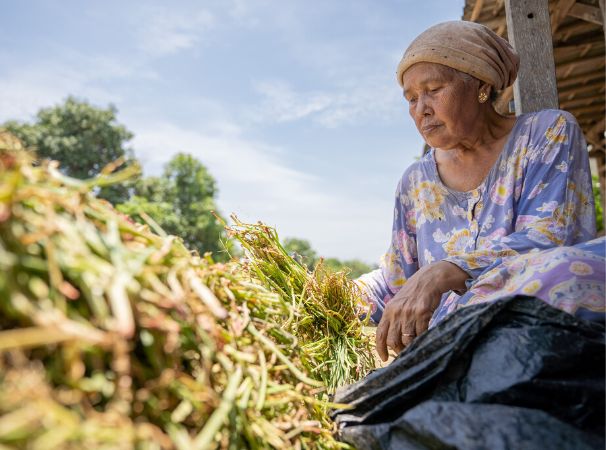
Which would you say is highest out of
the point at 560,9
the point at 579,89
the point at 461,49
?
the point at 579,89

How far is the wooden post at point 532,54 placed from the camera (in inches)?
88.6

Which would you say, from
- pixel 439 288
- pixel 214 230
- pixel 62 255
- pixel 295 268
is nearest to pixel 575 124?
pixel 439 288

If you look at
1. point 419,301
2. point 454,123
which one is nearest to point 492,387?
point 419,301

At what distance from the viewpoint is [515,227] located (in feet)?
5.55

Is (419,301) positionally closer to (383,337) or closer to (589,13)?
(383,337)

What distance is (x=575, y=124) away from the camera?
5.57 feet

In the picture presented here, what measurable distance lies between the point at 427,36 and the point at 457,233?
728mm

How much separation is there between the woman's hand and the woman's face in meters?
0.63

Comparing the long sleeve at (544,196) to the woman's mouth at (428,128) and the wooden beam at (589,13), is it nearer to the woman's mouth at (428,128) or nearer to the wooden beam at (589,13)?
the woman's mouth at (428,128)

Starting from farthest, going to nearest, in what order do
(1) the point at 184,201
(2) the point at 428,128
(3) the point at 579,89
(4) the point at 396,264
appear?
1. (1) the point at 184,201
2. (3) the point at 579,89
3. (4) the point at 396,264
4. (2) the point at 428,128

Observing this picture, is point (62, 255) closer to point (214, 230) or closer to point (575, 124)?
point (575, 124)

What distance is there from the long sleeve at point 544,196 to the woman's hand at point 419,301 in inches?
1.8

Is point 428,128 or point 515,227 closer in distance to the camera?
point 515,227

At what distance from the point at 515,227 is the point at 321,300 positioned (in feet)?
2.30
